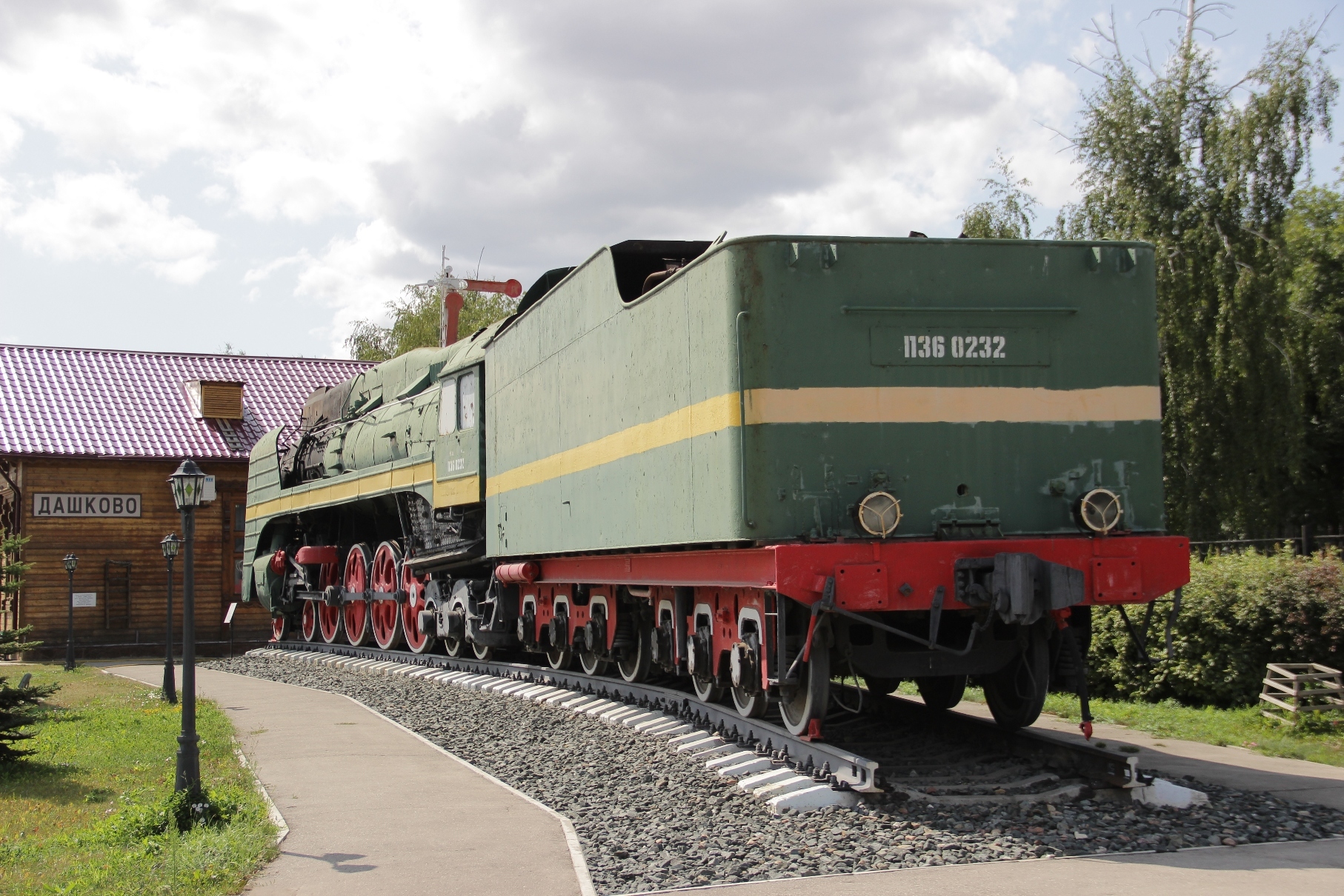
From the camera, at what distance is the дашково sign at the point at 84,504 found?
26156mm

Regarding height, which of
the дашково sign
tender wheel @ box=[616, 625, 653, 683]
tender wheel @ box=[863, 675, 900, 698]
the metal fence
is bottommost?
tender wheel @ box=[863, 675, 900, 698]

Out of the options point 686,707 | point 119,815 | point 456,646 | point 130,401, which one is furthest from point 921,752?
point 130,401

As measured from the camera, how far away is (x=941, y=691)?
9.59 m

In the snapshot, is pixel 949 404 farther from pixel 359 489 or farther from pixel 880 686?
pixel 359 489

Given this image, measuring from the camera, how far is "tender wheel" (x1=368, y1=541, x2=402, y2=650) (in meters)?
16.9

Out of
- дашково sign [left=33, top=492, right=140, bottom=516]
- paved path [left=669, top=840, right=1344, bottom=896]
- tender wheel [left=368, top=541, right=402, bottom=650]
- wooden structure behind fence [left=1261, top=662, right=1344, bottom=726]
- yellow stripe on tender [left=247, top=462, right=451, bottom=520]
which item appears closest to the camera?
paved path [left=669, top=840, right=1344, bottom=896]

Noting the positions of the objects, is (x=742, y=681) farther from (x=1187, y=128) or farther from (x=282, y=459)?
(x=1187, y=128)

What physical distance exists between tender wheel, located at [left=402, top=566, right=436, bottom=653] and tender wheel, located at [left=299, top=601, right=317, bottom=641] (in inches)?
186

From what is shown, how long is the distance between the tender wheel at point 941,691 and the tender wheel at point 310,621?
13816 millimetres

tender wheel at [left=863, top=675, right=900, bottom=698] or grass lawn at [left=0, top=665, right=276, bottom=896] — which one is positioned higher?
tender wheel at [left=863, top=675, right=900, bottom=698]

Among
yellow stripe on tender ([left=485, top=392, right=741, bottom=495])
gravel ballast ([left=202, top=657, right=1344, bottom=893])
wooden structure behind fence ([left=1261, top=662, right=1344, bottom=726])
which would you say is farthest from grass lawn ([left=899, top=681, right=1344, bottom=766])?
yellow stripe on tender ([left=485, top=392, right=741, bottom=495])

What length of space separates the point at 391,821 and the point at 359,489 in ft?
35.5

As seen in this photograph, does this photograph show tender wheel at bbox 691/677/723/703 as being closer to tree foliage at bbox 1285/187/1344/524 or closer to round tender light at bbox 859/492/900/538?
round tender light at bbox 859/492/900/538

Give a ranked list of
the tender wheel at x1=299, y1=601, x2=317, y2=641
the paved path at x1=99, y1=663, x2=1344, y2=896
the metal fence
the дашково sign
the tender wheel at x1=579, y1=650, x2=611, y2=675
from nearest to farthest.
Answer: the paved path at x1=99, y1=663, x2=1344, y2=896 < the tender wheel at x1=579, y1=650, x2=611, y2=675 < the metal fence < the tender wheel at x1=299, y1=601, x2=317, y2=641 < the дашково sign
